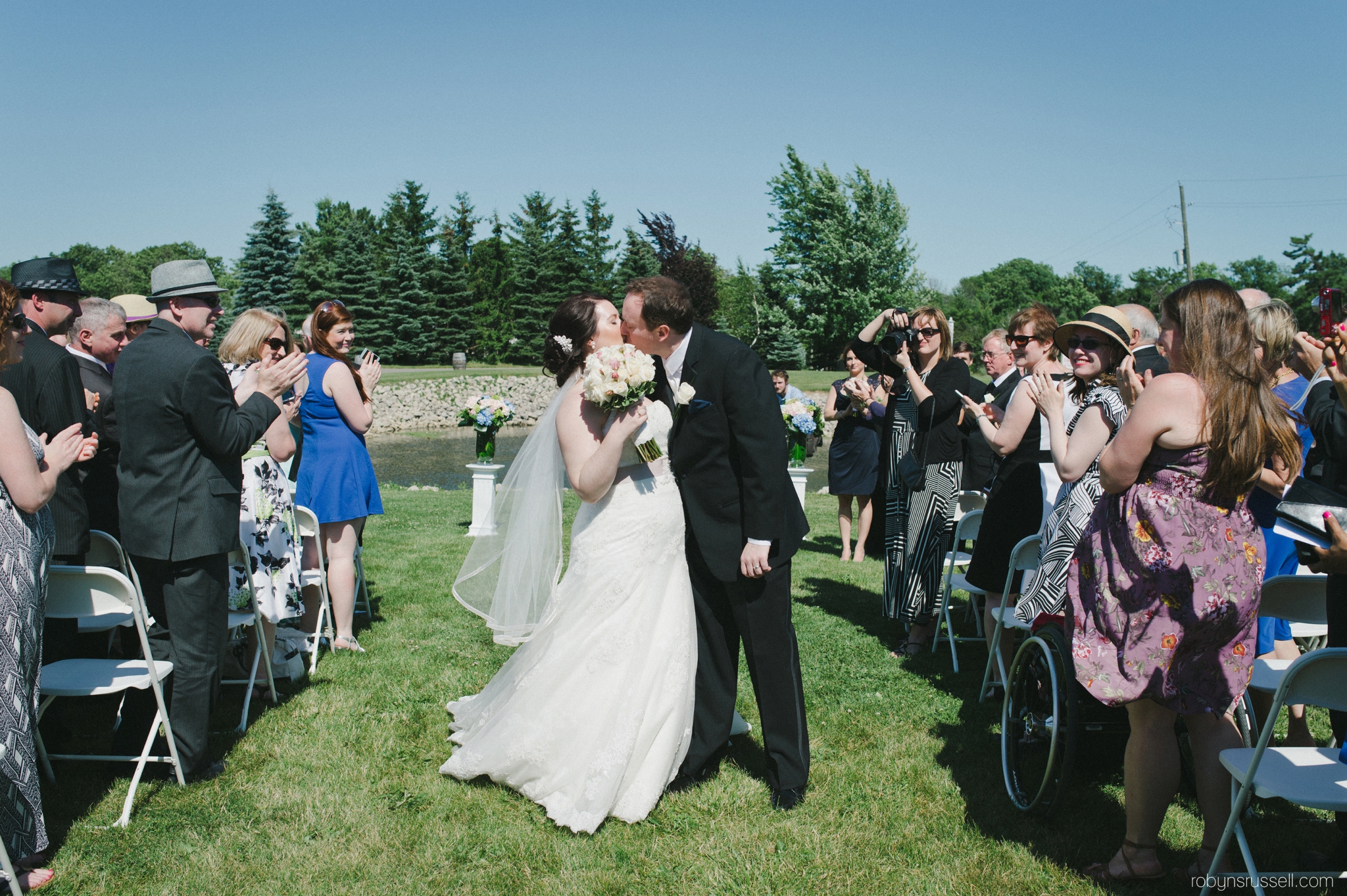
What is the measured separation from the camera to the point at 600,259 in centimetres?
6041

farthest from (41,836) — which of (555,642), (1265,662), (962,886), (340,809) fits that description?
(1265,662)

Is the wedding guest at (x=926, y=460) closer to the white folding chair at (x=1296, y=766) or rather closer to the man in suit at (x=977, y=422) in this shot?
the man in suit at (x=977, y=422)

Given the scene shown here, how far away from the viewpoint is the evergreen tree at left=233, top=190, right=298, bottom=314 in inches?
1743

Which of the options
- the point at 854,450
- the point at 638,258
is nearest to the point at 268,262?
the point at 638,258

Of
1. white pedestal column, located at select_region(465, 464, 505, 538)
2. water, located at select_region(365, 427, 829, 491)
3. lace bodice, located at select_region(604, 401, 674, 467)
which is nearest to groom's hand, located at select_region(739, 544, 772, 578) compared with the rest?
lace bodice, located at select_region(604, 401, 674, 467)

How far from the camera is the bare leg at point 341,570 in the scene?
6.16 meters

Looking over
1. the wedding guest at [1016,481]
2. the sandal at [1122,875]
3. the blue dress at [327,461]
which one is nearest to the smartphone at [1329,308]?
the wedding guest at [1016,481]

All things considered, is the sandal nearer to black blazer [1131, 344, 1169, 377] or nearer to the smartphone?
the smartphone

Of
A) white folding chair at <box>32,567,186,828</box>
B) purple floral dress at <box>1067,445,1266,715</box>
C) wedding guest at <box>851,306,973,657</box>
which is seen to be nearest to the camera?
purple floral dress at <box>1067,445,1266,715</box>

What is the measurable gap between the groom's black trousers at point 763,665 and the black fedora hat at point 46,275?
3.75 m

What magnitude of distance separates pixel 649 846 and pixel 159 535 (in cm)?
262

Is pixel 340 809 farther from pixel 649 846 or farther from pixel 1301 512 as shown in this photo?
pixel 1301 512

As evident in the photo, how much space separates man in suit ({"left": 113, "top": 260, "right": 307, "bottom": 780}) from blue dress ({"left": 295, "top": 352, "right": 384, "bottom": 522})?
175cm

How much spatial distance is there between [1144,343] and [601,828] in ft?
13.2
